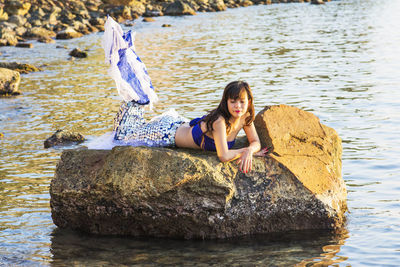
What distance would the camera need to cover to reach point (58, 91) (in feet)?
57.6

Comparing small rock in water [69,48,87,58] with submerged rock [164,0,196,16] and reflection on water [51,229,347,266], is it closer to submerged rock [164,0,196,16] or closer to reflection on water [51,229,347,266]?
reflection on water [51,229,347,266]

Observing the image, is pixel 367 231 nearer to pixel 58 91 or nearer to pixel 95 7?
pixel 58 91

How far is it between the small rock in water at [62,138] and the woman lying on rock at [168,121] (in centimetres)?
394

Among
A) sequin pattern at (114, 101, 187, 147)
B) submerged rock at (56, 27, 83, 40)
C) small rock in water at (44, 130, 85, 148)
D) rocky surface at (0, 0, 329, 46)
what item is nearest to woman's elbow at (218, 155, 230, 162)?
sequin pattern at (114, 101, 187, 147)

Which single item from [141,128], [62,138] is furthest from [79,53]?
[141,128]

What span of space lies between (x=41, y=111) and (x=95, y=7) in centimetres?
3127

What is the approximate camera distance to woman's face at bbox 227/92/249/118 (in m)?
6.74

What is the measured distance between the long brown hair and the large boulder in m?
11.4

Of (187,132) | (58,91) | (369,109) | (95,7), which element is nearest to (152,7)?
(95,7)

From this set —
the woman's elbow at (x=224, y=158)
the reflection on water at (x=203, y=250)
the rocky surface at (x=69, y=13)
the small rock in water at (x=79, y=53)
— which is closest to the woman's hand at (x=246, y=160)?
the woman's elbow at (x=224, y=158)

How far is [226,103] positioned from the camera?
6805 mm

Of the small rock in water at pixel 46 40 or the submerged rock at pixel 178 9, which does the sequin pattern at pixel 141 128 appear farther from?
the submerged rock at pixel 178 9

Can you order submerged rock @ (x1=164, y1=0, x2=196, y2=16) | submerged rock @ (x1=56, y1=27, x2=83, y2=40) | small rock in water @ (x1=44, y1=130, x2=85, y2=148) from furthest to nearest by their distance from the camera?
submerged rock @ (x1=164, y1=0, x2=196, y2=16), submerged rock @ (x1=56, y1=27, x2=83, y2=40), small rock in water @ (x1=44, y1=130, x2=85, y2=148)

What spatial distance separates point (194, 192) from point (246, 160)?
0.74 m
